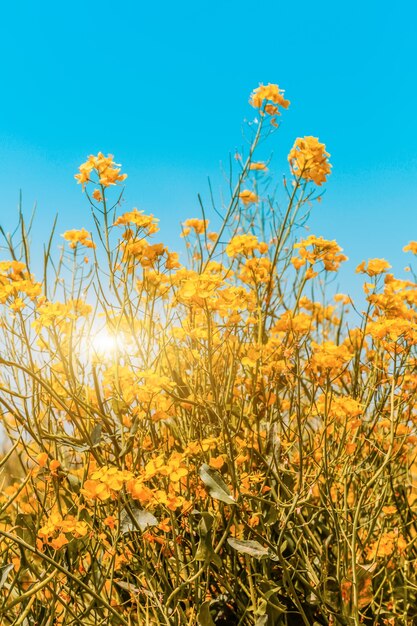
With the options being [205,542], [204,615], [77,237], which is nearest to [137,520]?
[205,542]

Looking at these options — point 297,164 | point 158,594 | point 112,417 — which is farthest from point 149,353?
point 297,164

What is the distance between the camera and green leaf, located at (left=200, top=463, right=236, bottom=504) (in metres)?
1.71

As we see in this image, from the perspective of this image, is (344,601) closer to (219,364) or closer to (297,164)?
(219,364)

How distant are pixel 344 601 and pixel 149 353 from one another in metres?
0.98

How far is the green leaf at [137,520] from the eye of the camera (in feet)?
5.43

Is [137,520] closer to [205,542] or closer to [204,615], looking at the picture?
[205,542]

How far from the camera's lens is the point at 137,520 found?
66.3 inches

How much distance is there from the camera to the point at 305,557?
77.0 inches

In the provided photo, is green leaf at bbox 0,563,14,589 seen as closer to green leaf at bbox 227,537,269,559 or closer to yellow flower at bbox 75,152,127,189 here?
green leaf at bbox 227,537,269,559

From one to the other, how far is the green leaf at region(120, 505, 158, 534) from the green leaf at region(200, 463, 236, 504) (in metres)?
0.17

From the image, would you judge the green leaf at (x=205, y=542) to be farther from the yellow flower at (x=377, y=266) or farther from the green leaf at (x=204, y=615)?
the yellow flower at (x=377, y=266)

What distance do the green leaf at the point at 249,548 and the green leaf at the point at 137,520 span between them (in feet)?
0.82

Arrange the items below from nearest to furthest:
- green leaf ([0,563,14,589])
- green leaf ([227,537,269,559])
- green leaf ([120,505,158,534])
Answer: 1. green leaf ([0,563,14,589])
2. green leaf ([120,505,158,534])
3. green leaf ([227,537,269,559])

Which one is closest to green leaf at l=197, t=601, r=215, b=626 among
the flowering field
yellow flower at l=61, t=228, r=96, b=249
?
the flowering field
